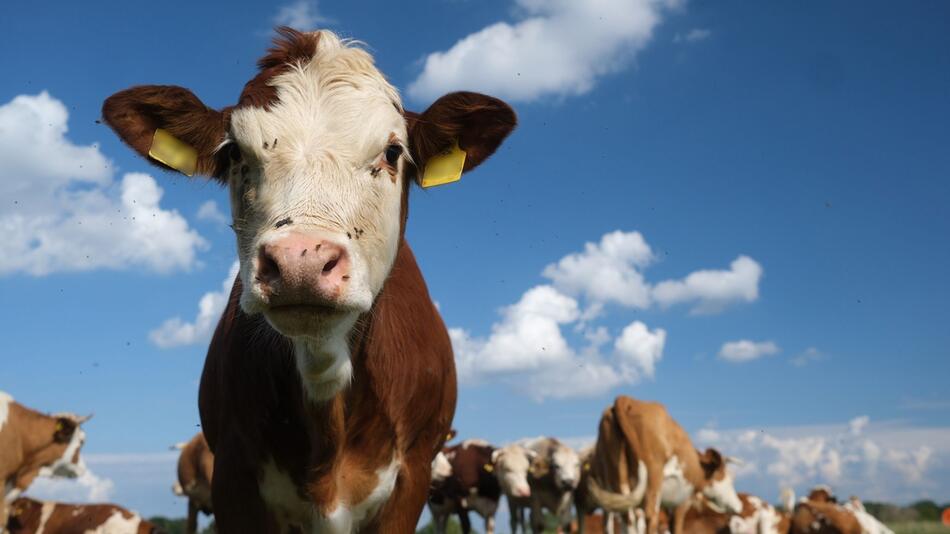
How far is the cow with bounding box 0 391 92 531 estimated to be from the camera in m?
15.3

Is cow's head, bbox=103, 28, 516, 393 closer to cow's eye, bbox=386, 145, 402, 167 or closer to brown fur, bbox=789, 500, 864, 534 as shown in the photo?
cow's eye, bbox=386, 145, 402, 167

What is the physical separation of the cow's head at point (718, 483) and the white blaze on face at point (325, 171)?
14.0 m

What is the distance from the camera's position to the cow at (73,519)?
15.6 metres

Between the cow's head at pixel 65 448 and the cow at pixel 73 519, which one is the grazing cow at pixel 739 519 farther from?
the cow's head at pixel 65 448

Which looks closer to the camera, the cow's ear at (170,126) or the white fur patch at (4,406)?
the cow's ear at (170,126)

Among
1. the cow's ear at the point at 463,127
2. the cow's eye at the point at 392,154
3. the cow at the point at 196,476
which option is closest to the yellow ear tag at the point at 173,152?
the cow's eye at the point at 392,154

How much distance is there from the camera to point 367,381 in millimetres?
4094

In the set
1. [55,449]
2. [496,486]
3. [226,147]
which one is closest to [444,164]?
[226,147]

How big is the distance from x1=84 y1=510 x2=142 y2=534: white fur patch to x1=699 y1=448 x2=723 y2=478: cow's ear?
10794mm

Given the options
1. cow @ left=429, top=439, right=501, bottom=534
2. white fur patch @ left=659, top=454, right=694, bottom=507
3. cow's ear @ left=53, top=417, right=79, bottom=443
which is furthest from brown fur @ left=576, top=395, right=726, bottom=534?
cow's ear @ left=53, top=417, right=79, bottom=443

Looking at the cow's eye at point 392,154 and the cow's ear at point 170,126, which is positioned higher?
the cow's ear at point 170,126

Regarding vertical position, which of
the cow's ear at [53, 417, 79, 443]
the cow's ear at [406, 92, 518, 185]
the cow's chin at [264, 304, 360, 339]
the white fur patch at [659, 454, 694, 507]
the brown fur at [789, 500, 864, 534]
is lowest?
the brown fur at [789, 500, 864, 534]

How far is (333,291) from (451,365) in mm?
2481

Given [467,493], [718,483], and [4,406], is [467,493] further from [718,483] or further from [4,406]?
[4,406]
